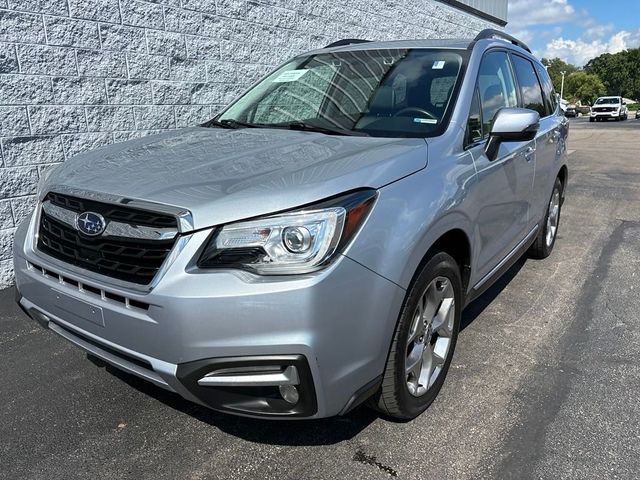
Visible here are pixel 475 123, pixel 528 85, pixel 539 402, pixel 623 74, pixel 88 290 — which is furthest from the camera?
pixel 623 74

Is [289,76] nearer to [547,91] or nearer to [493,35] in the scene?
[493,35]

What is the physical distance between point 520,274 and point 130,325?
149 inches

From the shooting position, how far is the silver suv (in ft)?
6.35

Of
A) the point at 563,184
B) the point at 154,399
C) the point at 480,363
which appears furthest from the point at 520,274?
the point at 154,399

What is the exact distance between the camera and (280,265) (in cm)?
195

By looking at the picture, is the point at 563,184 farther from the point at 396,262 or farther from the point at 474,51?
the point at 396,262

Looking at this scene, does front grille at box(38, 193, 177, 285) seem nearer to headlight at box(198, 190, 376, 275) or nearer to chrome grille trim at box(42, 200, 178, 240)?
chrome grille trim at box(42, 200, 178, 240)

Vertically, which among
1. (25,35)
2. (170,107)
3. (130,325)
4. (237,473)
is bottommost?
(237,473)

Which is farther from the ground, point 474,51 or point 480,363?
point 474,51

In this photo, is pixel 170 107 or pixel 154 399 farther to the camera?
pixel 170 107

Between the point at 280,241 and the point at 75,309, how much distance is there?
101 cm

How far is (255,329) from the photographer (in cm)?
191

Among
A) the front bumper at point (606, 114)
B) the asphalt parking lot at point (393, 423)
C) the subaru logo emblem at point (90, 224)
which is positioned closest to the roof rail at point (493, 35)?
the asphalt parking lot at point (393, 423)

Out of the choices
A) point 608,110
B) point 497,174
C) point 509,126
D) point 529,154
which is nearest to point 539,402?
point 497,174
